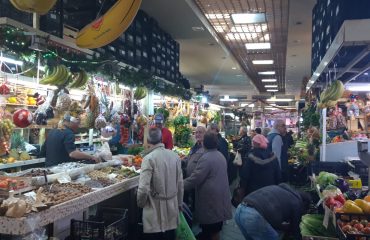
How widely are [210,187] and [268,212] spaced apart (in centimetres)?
125

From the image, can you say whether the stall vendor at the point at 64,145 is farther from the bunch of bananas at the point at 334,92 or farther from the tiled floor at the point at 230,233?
the bunch of bananas at the point at 334,92

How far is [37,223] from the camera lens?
3.01 m

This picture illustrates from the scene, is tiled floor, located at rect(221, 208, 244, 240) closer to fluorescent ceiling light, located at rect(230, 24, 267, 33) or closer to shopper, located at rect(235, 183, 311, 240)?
shopper, located at rect(235, 183, 311, 240)

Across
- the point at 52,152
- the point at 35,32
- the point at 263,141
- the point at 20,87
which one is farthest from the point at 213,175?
the point at 20,87

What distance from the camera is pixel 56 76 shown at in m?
4.85

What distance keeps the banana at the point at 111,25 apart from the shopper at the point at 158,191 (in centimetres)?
120

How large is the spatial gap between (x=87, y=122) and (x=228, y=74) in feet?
37.6

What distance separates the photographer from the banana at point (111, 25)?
13.8 feet

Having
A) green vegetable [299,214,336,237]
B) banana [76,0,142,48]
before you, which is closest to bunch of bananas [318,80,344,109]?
green vegetable [299,214,336,237]

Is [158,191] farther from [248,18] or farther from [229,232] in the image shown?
[248,18]

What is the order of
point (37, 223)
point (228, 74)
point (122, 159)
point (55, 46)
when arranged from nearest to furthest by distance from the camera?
point (37, 223) < point (55, 46) < point (122, 159) < point (228, 74)

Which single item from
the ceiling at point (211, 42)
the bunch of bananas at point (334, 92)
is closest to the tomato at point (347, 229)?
the bunch of bananas at point (334, 92)

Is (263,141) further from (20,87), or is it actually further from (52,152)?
(20,87)

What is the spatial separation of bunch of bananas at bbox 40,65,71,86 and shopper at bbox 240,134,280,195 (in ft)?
9.33
